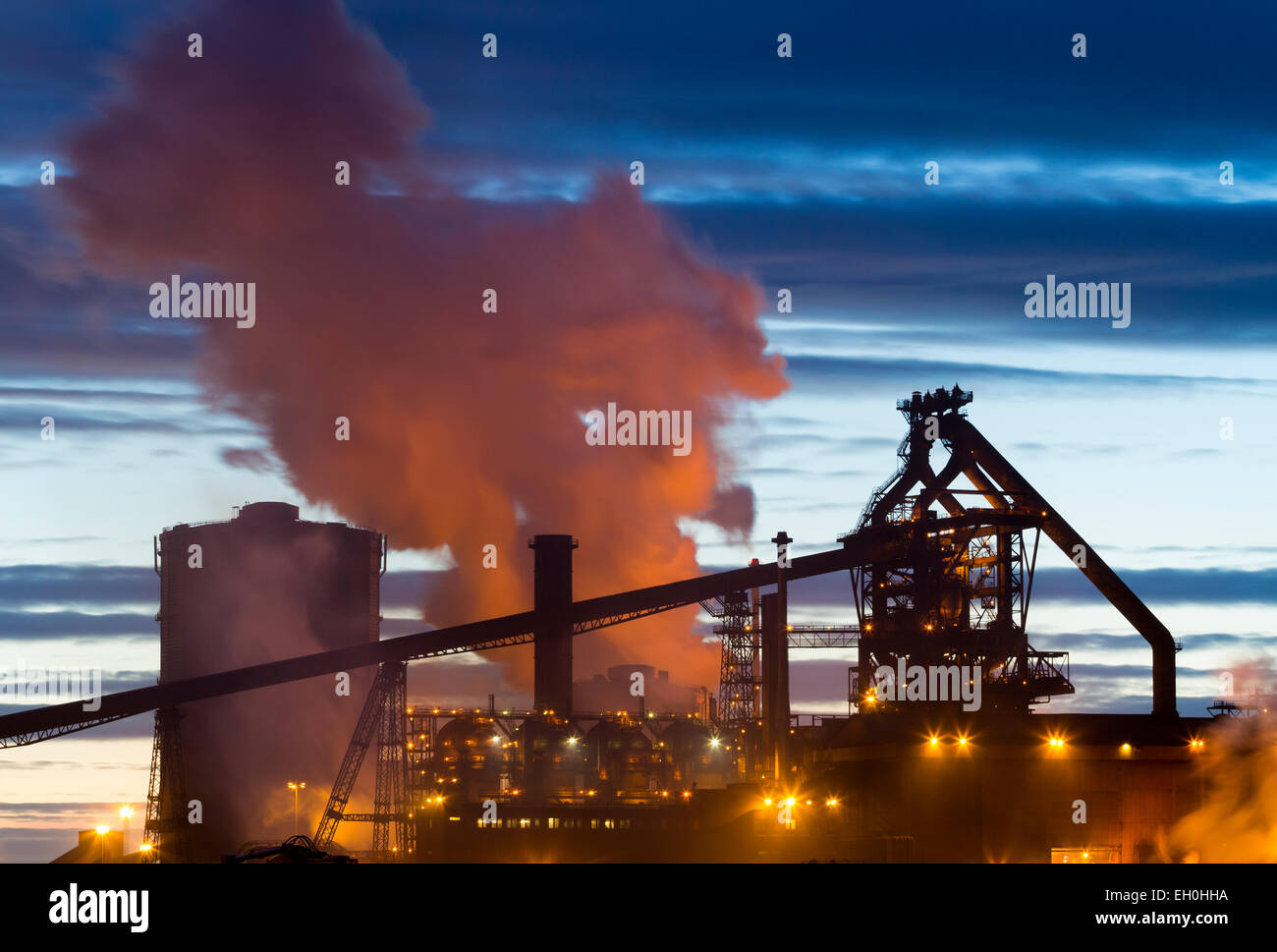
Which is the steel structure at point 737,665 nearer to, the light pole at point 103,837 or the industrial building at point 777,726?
the industrial building at point 777,726

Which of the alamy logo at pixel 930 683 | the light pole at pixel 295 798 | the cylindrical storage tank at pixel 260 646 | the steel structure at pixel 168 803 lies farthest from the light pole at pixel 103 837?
the alamy logo at pixel 930 683

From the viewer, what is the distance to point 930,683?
97.9 metres

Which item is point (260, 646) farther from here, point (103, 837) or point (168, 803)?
point (103, 837)

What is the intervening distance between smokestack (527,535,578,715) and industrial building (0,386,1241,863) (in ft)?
0.52

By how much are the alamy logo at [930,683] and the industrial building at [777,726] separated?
166 millimetres

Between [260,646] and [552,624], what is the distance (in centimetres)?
2330
